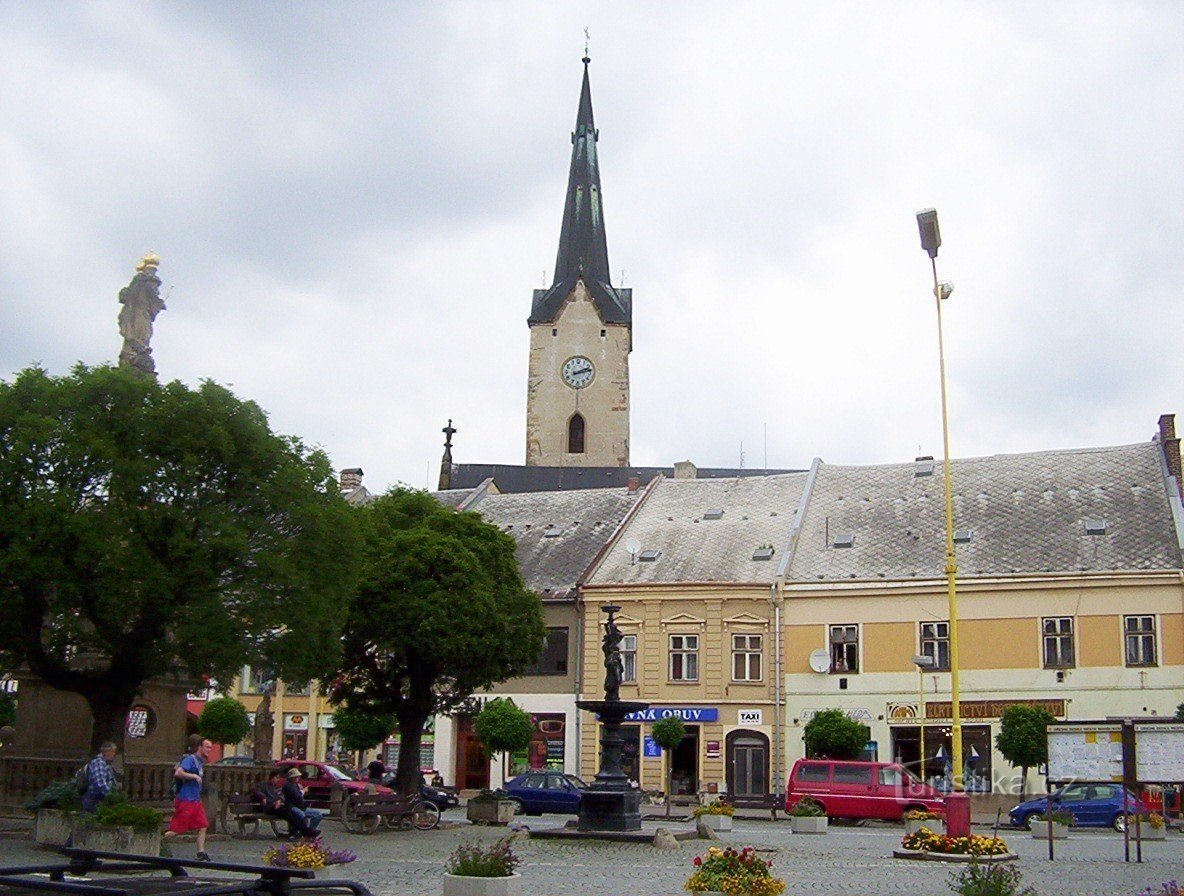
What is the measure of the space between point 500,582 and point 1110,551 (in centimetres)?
1941

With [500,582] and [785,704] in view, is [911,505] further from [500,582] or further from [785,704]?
[500,582]

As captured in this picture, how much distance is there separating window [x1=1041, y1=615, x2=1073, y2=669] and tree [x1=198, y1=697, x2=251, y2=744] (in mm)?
27042

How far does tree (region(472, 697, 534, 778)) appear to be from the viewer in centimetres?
4234

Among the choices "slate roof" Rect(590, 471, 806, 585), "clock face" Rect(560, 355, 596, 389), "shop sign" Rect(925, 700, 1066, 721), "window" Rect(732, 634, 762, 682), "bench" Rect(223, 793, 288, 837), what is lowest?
"bench" Rect(223, 793, 288, 837)

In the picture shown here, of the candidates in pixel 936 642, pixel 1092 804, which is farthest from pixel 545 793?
pixel 1092 804

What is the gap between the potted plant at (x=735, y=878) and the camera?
13273mm

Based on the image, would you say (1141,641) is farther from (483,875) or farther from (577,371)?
(577,371)

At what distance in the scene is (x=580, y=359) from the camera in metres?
88.0

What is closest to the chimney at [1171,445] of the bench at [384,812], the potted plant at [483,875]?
the bench at [384,812]

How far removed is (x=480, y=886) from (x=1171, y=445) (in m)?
Answer: 36.6

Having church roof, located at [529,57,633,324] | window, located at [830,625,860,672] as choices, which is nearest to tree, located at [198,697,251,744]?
window, located at [830,625,860,672]

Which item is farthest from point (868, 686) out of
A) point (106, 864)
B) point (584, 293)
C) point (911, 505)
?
point (584, 293)

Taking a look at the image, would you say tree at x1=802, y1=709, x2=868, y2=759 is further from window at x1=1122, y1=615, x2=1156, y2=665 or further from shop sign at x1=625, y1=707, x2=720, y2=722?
window at x1=1122, y1=615, x2=1156, y2=665

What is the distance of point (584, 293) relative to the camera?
89188mm
